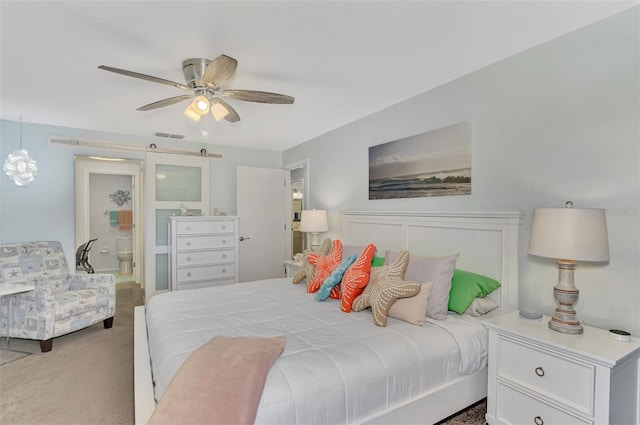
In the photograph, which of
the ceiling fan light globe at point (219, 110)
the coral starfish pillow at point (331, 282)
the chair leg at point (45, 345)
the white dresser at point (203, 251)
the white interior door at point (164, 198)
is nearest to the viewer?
the ceiling fan light globe at point (219, 110)

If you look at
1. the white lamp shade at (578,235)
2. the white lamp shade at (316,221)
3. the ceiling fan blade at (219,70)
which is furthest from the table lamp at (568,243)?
the white lamp shade at (316,221)

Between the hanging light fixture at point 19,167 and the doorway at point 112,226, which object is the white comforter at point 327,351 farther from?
the doorway at point 112,226

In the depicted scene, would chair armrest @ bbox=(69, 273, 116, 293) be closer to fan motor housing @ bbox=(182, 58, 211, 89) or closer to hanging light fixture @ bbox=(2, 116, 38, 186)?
hanging light fixture @ bbox=(2, 116, 38, 186)

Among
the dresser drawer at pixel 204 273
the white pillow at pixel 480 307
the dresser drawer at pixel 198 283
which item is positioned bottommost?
the dresser drawer at pixel 198 283

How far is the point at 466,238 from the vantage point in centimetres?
235

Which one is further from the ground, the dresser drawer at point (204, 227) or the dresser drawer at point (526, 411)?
the dresser drawer at point (204, 227)

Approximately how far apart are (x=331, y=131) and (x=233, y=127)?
4.06 feet

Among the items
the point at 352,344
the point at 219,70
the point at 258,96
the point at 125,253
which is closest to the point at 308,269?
the point at 352,344

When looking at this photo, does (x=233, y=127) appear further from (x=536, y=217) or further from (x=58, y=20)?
(x=536, y=217)

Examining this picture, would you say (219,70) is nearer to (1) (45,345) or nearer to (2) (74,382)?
(2) (74,382)

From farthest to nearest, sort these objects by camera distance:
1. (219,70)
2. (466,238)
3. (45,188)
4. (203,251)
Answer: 1. (203,251)
2. (45,188)
3. (466,238)
4. (219,70)

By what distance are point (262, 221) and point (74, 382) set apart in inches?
120

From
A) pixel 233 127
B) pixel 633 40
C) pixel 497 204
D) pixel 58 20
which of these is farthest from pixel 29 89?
pixel 633 40

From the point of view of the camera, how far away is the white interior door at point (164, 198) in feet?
14.2
